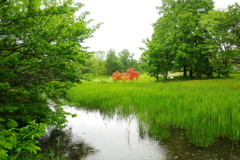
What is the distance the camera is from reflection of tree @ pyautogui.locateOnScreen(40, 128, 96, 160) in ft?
11.4

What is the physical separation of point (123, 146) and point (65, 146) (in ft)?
4.63

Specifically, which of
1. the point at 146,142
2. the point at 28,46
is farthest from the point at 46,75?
the point at 146,142

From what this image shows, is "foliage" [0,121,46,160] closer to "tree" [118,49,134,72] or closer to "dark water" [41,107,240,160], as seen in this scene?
"dark water" [41,107,240,160]

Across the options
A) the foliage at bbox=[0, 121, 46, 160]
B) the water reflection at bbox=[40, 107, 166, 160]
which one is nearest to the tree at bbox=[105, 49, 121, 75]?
the water reflection at bbox=[40, 107, 166, 160]

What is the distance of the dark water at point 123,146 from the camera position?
3.32m

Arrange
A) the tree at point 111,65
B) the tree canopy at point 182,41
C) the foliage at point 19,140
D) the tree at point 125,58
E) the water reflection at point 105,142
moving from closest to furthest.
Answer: the foliage at point 19,140 → the water reflection at point 105,142 → the tree canopy at point 182,41 → the tree at point 111,65 → the tree at point 125,58

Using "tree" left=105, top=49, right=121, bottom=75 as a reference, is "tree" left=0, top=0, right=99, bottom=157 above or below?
below

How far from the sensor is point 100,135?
4520 mm

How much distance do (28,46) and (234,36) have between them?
12241mm

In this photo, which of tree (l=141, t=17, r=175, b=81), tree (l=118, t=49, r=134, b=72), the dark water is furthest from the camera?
tree (l=118, t=49, r=134, b=72)

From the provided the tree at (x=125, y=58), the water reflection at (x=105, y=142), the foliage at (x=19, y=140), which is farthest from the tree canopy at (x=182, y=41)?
the tree at (x=125, y=58)

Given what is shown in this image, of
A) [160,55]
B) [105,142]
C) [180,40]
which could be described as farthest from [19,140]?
[180,40]

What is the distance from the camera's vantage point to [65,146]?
380 centimetres

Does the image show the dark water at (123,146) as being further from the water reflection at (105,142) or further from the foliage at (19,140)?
the foliage at (19,140)
